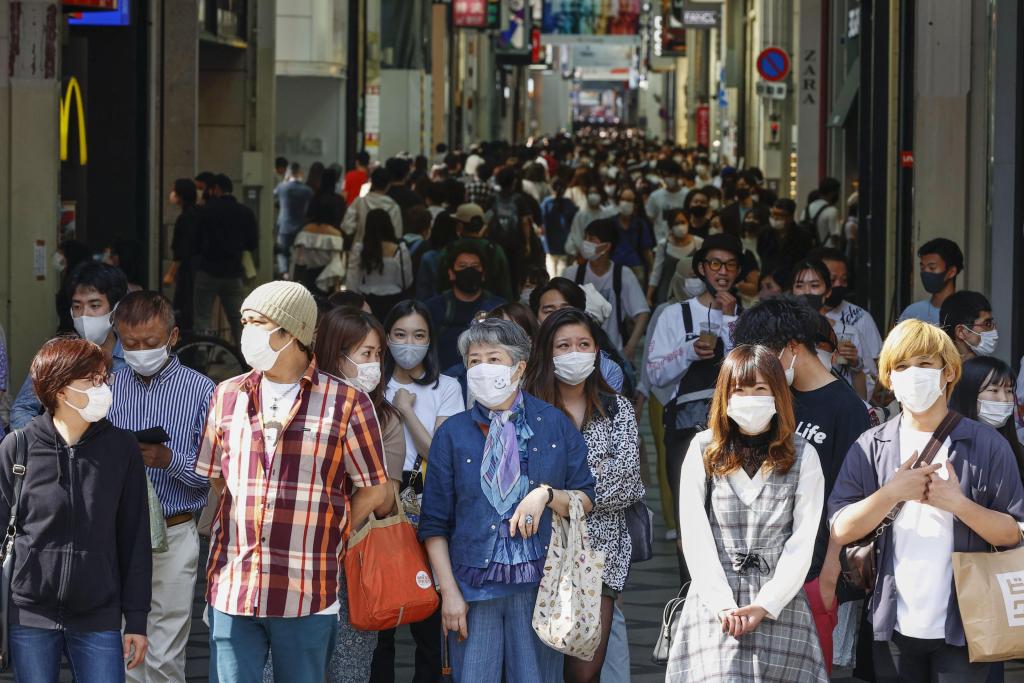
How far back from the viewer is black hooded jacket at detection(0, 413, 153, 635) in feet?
16.7

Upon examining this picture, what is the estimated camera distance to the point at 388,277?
13227mm

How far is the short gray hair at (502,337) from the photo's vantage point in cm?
578

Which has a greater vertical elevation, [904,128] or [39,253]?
[904,128]

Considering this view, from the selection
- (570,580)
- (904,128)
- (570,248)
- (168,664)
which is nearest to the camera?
(570,580)

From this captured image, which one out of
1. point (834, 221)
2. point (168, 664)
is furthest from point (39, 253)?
point (834, 221)

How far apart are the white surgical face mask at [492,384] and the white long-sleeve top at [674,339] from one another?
296cm

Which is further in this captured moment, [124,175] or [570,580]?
[124,175]

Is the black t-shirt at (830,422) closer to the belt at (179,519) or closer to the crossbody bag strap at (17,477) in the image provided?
the belt at (179,519)

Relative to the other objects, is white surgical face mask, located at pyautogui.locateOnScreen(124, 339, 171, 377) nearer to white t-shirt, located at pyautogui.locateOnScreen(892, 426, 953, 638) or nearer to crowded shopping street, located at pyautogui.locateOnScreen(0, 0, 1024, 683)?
crowded shopping street, located at pyautogui.locateOnScreen(0, 0, 1024, 683)

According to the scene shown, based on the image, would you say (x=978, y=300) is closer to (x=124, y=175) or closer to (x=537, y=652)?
(x=537, y=652)

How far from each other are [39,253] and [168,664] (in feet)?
15.6

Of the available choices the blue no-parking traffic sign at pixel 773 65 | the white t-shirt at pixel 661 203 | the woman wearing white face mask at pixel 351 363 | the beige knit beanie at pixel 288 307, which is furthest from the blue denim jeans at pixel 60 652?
the blue no-parking traffic sign at pixel 773 65

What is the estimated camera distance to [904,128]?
13.3 m

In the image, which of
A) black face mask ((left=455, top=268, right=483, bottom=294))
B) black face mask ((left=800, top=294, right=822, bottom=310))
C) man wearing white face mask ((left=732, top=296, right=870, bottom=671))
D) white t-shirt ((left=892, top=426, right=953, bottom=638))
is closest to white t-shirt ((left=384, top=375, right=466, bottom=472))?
man wearing white face mask ((left=732, top=296, right=870, bottom=671))
